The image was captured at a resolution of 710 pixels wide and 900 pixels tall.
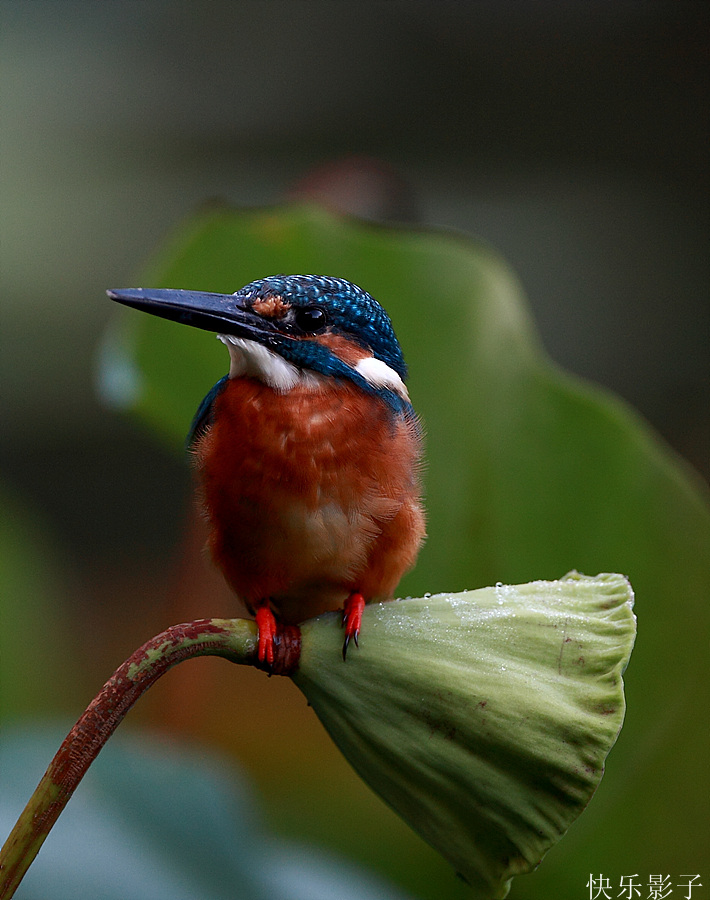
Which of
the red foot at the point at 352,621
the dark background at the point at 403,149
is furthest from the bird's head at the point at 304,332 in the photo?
the dark background at the point at 403,149

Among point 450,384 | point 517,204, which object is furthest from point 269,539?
point 517,204

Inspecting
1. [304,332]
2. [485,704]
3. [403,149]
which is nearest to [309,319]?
[304,332]

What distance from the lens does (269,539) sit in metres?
0.54

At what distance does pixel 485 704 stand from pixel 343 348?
228 millimetres

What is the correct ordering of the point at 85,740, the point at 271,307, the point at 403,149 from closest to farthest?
the point at 85,740 → the point at 271,307 → the point at 403,149

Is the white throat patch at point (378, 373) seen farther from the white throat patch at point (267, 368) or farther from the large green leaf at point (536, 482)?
the large green leaf at point (536, 482)

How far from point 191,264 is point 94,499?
1822 mm

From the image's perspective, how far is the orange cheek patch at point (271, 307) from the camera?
19.8 inches

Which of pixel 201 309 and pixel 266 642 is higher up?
pixel 201 309

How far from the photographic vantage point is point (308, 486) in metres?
0.54

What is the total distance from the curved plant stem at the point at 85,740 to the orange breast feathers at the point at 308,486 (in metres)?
0.12

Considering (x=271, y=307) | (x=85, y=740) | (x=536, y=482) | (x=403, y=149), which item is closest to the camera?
(x=85, y=740)

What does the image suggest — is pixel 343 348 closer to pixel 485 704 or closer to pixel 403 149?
pixel 485 704

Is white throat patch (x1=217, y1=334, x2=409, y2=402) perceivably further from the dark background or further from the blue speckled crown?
the dark background
